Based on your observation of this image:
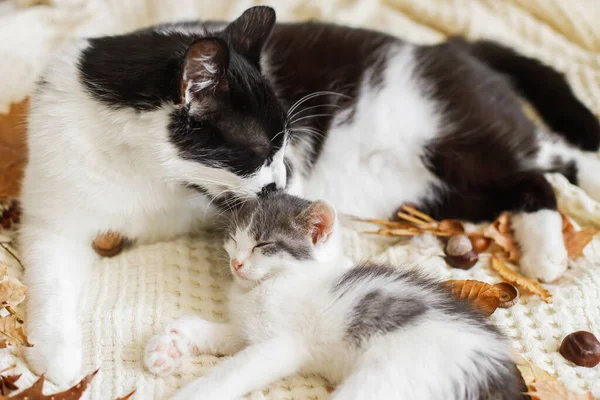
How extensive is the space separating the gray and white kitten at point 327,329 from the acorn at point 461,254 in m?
0.31

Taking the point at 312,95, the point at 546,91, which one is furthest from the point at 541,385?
the point at 546,91

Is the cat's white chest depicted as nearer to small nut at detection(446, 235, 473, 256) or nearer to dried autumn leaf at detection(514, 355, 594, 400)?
small nut at detection(446, 235, 473, 256)

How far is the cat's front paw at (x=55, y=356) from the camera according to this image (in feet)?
3.74

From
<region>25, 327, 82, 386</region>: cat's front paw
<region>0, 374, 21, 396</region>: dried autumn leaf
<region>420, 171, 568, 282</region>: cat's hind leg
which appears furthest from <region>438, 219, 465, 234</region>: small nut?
<region>0, 374, 21, 396</region>: dried autumn leaf

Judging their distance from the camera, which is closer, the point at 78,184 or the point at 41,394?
the point at 41,394

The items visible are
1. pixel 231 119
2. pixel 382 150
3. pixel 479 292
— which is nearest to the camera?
pixel 231 119

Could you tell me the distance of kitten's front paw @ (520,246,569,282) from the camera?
1465 millimetres

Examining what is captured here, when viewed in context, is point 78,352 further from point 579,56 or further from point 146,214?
point 579,56

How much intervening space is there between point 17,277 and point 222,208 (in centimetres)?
51

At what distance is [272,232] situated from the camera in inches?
50.2

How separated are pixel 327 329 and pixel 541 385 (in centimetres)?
41

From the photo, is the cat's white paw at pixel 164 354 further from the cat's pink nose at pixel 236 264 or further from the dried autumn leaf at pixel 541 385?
the dried autumn leaf at pixel 541 385

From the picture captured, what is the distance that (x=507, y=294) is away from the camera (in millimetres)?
1376

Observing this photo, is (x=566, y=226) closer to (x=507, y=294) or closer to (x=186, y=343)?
(x=507, y=294)
